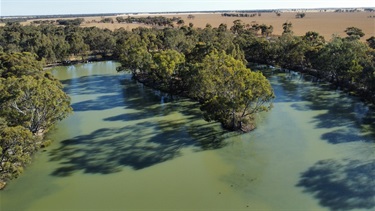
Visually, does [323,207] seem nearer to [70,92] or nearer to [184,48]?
[70,92]

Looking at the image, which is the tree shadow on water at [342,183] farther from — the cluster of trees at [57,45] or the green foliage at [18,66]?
the cluster of trees at [57,45]

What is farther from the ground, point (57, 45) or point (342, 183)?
point (57, 45)

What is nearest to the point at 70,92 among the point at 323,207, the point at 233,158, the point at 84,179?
the point at 84,179

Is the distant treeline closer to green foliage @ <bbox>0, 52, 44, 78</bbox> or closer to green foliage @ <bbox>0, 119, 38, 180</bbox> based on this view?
Answer: green foliage @ <bbox>0, 52, 44, 78</bbox>

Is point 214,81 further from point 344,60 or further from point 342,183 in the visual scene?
point 344,60

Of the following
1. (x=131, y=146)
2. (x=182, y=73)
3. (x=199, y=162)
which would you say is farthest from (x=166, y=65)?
(x=199, y=162)

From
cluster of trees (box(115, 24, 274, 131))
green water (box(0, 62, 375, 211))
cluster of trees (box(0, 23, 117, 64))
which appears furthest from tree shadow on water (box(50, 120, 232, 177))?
cluster of trees (box(0, 23, 117, 64))

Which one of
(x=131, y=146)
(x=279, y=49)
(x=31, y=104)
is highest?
(x=279, y=49)
